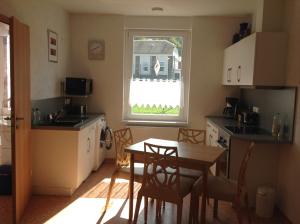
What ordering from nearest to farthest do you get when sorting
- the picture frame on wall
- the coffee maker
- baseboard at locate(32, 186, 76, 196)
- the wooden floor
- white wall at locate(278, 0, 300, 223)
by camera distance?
white wall at locate(278, 0, 300, 223), the wooden floor, baseboard at locate(32, 186, 76, 196), the picture frame on wall, the coffee maker

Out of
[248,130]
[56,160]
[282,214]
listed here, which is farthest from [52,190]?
[282,214]

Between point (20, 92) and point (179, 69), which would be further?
point (179, 69)

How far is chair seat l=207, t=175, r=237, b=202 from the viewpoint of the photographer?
254 cm

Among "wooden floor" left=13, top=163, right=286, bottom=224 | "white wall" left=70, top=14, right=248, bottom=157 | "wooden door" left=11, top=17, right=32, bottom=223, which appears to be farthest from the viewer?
"white wall" left=70, top=14, right=248, bottom=157

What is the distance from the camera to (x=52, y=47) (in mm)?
3891

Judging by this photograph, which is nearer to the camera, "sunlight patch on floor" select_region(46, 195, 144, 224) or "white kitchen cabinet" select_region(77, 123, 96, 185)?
"sunlight patch on floor" select_region(46, 195, 144, 224)

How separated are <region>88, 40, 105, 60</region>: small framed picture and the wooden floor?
2123mm

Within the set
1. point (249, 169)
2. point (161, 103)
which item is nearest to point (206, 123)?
point (161, 103)

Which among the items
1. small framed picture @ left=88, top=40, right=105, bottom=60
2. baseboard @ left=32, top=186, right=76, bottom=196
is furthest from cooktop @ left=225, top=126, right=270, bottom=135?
small framed picture @ left=88, top=40, right=105, bottom=60

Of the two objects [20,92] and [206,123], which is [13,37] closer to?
[20,92]

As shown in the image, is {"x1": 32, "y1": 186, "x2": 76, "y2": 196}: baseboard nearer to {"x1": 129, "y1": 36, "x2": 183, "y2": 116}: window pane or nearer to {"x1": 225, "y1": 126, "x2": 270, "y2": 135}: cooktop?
{"x1": 129, "y1": 36, "x2": 183, "y2": 116}: window pane

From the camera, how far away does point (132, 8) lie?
419 centimetres

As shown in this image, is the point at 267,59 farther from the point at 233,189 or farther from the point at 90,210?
the point at 90,210

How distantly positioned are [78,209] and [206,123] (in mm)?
2483
